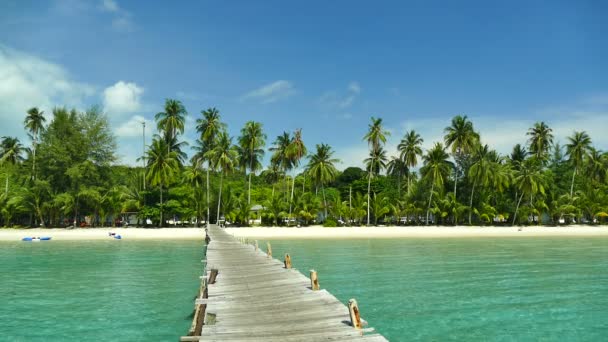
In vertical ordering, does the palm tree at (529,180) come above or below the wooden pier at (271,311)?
above

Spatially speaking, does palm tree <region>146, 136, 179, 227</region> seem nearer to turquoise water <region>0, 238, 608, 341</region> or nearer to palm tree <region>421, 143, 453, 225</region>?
turquoise water <region>0, 238, 608, 341</region>

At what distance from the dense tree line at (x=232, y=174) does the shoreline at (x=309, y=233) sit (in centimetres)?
447

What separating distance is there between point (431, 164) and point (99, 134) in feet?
140

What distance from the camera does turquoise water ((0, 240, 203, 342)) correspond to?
1142 centimetres

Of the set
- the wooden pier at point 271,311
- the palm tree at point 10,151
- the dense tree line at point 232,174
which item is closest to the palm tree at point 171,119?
the dense tree line at point 232,174

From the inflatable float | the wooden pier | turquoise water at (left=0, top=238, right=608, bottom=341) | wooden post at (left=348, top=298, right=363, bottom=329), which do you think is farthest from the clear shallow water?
the inflatable float

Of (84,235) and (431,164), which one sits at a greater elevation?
(431,164)

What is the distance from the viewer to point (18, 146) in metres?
69.0

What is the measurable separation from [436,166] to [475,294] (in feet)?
150

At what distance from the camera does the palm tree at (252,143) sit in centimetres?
6006

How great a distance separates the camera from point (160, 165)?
53.4 metres

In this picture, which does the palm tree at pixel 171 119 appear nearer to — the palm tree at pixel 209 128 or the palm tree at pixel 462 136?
the palm tree at pixel 209 128

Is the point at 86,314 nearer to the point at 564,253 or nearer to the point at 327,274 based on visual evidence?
the point at 327,274

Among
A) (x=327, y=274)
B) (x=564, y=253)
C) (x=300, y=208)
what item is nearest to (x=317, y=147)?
(x=300, y=208)
